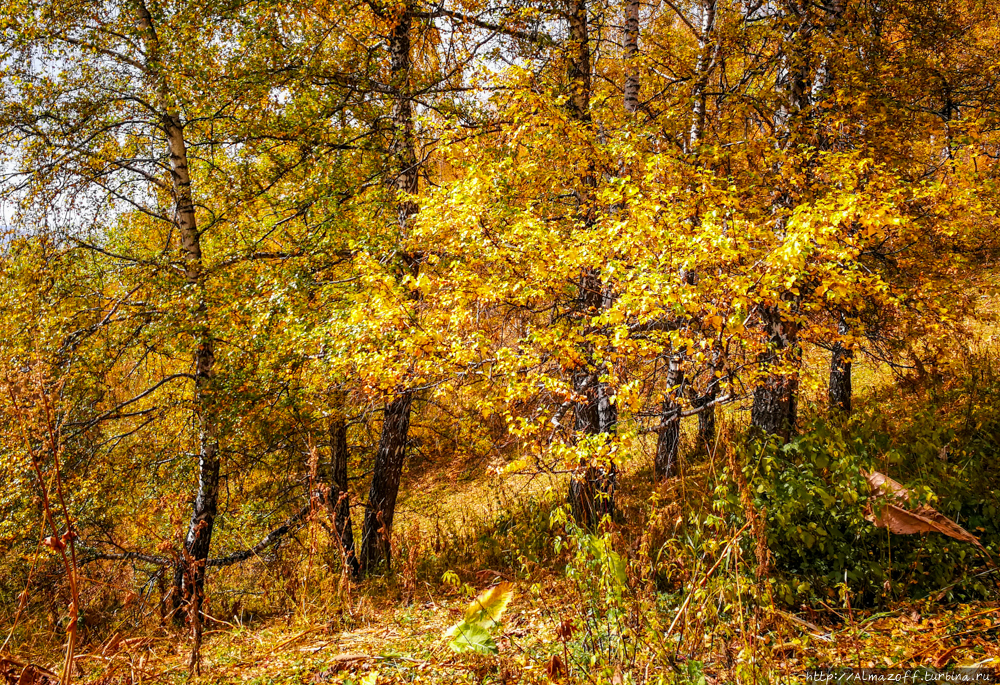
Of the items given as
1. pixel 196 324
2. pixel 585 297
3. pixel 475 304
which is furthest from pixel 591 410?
pixel 196 324

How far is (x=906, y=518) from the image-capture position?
3.51 metres

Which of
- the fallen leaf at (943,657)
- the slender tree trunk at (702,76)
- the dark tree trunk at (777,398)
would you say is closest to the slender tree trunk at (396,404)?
the slender tree trunk at (702,76)

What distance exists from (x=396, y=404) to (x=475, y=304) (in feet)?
7.36

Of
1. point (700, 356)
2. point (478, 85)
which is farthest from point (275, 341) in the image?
point (700, 356)

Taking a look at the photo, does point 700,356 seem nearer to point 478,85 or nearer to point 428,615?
point 428,615

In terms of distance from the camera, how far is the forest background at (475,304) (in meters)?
4.05

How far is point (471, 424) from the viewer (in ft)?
24.1

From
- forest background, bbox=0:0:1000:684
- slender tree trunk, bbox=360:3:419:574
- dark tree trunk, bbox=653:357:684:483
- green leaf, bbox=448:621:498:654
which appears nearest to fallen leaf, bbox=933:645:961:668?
forest background, bbox=0:0:1000:684

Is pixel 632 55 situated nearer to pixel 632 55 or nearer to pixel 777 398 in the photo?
pixel 632 55

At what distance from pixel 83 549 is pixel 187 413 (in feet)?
5.87

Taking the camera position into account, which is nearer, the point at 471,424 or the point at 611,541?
the point at 611,541

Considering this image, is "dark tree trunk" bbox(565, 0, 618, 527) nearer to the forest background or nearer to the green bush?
the forest background

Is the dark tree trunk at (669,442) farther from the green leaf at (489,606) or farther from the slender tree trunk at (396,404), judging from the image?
the slender tree trunk at (396,404)

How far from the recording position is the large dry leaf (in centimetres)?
346
